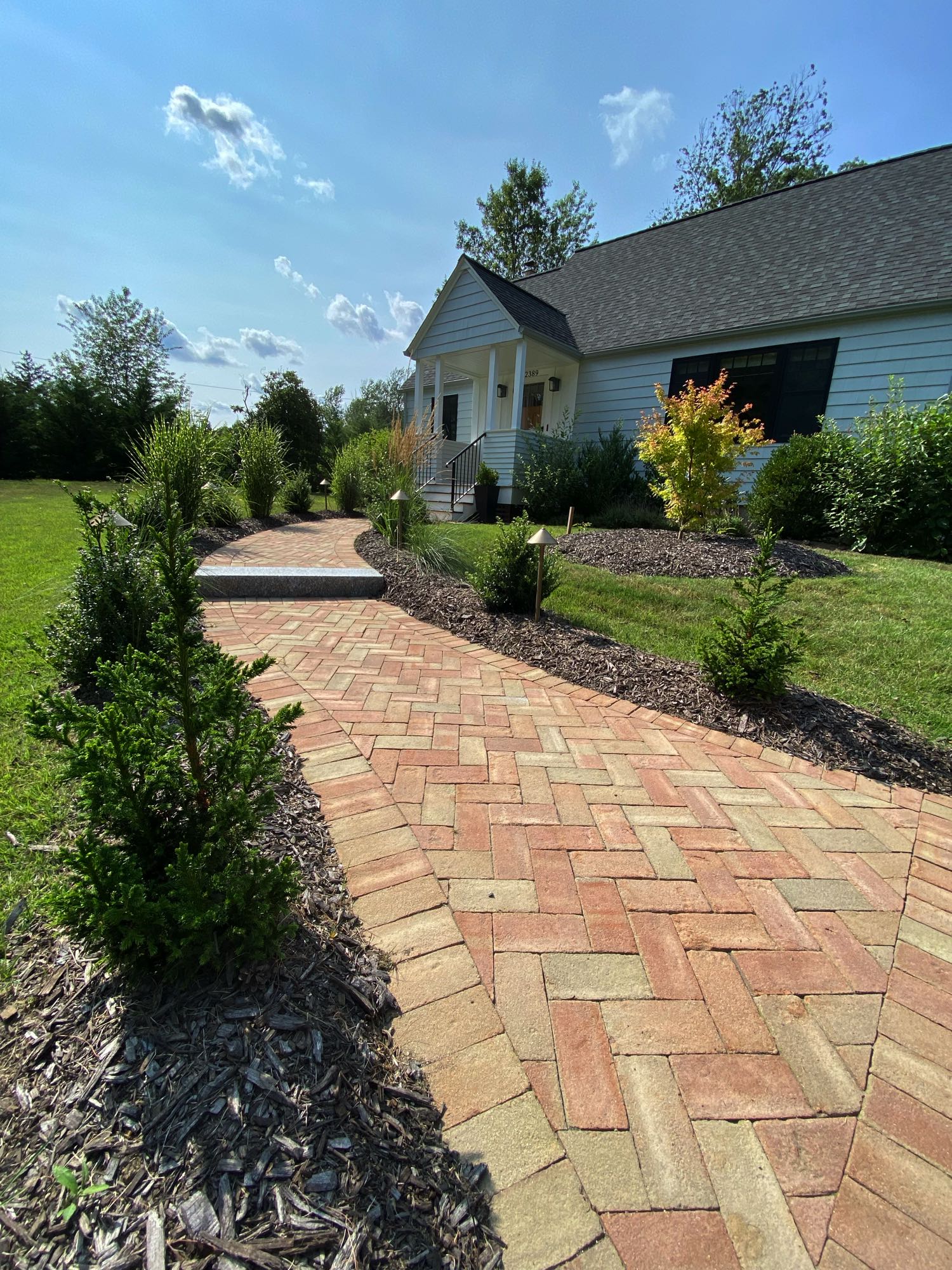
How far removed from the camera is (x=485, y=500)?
1069cm

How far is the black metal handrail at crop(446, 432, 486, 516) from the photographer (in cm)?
1095

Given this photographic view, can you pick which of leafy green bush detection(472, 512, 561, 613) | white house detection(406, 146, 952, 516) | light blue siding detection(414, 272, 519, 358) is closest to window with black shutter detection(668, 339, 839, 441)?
white house detection(406, 146, 952, 516)

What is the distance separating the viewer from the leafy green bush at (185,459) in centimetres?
662

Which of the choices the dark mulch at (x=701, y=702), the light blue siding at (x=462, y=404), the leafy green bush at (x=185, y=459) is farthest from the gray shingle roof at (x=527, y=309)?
the dark mulch at (x=701, y=702)

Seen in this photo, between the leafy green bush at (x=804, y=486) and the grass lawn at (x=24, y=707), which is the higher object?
the leafy green bush at (x=804, y=486)

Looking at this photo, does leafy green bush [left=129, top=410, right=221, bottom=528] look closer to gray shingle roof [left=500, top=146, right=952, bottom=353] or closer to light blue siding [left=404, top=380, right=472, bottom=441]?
gray shingle roof [left=500, top=146, right=952, bottom=353]

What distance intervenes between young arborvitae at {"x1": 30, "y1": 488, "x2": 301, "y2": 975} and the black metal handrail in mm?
9678

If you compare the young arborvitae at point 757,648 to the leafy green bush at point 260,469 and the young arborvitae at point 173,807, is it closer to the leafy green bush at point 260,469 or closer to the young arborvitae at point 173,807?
the young arborvitae at point 173,807

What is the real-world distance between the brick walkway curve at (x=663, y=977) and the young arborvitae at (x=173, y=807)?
46 cm

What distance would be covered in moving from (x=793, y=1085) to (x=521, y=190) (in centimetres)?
2976

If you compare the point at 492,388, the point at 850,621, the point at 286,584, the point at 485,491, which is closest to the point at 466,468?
the point at 485,491

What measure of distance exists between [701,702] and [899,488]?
5.62 m

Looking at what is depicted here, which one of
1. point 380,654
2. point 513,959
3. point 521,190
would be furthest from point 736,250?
point 521,190

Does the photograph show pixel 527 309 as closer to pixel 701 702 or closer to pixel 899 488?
pixel 899 488
